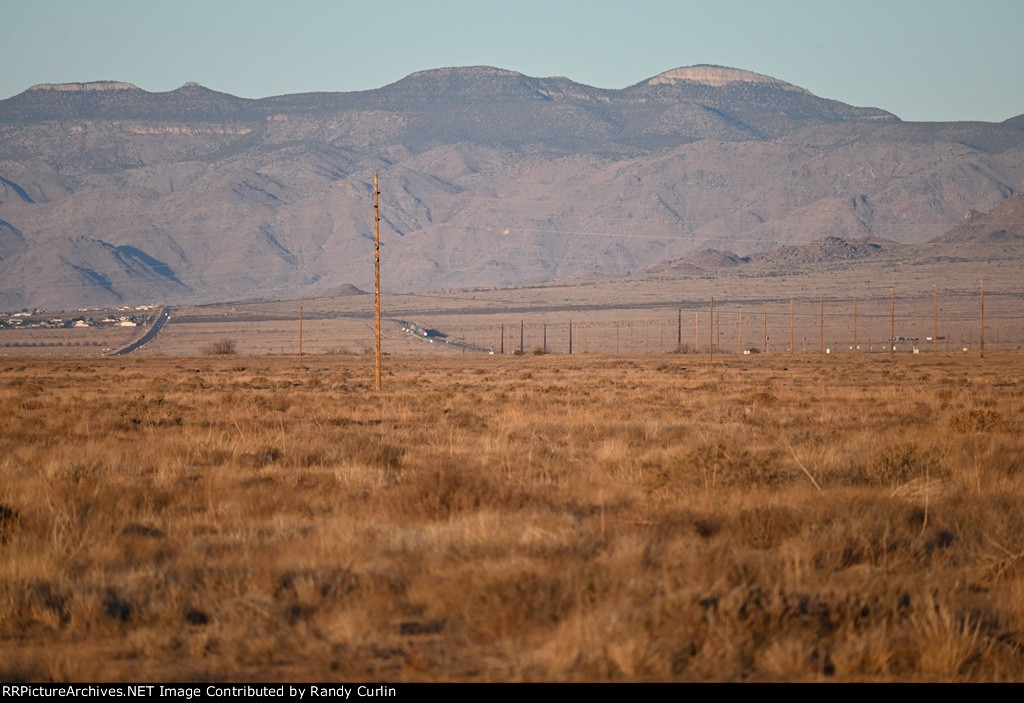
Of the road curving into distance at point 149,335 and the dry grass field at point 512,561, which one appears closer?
the dry grass field at point 512,561

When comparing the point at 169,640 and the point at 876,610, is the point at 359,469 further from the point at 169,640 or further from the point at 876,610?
the point at 876,610

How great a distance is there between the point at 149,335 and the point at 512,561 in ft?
532

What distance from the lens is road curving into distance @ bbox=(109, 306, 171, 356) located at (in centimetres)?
13855

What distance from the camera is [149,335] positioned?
535ft

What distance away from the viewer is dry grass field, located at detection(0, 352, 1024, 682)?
721 centimetres

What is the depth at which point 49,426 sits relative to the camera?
2219 cm

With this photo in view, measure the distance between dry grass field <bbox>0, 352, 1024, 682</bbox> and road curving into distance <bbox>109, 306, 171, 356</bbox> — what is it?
397 ft

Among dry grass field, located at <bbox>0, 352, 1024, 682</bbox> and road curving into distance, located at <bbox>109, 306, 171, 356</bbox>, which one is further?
road curving into distance, located at <bbox>109, 306, 171, 356</bbox>

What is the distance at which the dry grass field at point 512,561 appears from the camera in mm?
7211

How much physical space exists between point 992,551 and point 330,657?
218 inches

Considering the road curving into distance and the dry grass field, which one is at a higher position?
the dry grass field

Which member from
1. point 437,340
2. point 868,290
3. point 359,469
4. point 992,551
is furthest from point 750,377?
point 868,290

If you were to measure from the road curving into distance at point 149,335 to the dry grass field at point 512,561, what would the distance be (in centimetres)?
12109

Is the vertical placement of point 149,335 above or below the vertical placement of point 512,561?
below
